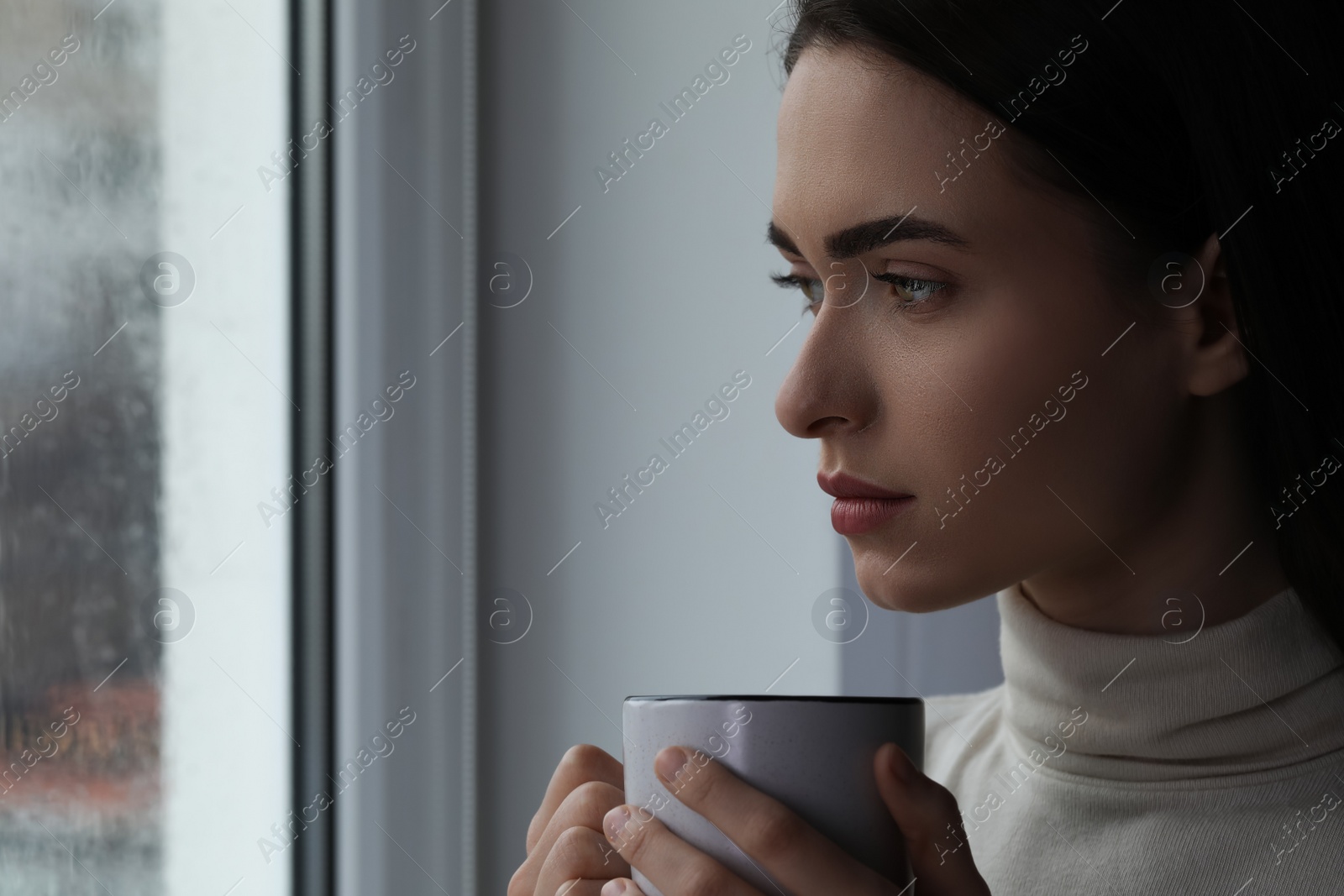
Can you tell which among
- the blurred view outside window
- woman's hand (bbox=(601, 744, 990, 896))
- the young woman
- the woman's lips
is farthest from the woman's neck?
A: the blurred view outside window

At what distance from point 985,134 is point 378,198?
57 cm

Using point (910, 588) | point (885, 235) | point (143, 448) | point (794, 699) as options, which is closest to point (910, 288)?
point (885, 235)

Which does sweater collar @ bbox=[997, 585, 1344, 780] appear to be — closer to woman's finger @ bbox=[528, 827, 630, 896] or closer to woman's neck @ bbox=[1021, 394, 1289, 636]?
woman's neck @ bbox=[1021, 394, 1289, 636]

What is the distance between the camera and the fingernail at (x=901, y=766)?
52 centimetres

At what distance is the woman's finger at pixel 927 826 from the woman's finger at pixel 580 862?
15 centimetres

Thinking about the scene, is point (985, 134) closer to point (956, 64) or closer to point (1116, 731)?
point (956, 64)

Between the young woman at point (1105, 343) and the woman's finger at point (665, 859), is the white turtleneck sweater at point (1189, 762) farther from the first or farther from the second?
the woman's finger at point (665, 859)

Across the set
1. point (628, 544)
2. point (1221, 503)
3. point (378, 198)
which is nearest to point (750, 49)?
point (378, 198)

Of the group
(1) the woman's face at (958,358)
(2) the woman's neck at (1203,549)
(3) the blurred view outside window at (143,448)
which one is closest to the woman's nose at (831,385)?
(1) the woman's face at (958,358)

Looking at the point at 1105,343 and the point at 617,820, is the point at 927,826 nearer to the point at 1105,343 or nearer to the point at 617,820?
the point at 617,820

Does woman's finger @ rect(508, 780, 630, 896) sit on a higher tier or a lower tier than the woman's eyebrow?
lower

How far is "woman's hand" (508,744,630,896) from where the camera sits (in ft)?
1.99

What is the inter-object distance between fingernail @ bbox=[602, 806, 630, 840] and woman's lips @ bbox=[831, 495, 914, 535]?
218 mm

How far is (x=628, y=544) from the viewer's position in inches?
43.8
